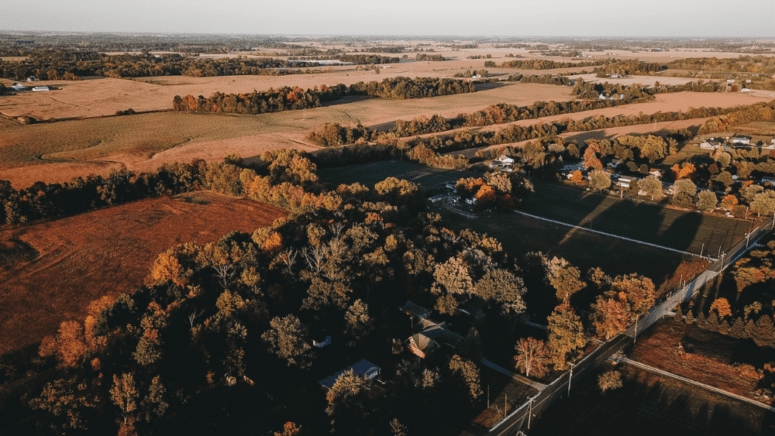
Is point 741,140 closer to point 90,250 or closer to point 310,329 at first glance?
point 310,329

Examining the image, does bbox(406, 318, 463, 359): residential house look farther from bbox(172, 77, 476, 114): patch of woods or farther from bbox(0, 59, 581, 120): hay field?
bbox(0, 59, 581, 120): hay field

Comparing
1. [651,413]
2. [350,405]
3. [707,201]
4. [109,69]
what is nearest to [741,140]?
[707,201]

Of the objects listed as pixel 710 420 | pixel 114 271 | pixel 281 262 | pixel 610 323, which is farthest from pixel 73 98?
pixel 710 420

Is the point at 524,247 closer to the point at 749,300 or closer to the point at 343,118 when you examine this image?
the point at 749,300

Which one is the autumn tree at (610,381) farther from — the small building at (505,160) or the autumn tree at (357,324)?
the small building at (505,160)

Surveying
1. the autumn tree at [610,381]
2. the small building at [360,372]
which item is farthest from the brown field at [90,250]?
the autumn tree at [610,381]
